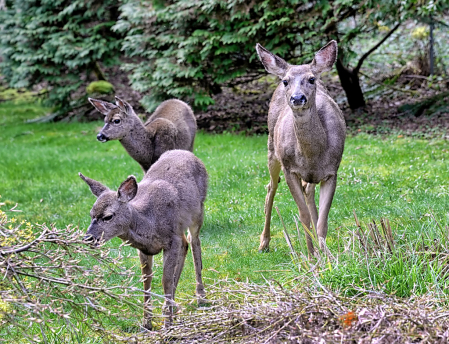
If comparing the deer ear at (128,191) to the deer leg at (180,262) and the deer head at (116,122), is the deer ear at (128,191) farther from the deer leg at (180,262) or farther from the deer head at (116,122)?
the deer head at (116,122)

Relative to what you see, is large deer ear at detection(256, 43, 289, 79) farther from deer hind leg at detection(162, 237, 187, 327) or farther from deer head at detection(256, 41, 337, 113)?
deer hind leg at detection(162, 237, 187, 327)

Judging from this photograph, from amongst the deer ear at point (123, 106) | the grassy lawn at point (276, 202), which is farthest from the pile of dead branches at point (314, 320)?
the deer ear at point (123, 106)

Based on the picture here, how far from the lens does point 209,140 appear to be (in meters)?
14.2

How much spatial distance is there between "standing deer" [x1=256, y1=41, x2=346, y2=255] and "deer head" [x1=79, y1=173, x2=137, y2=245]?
172 centimetres

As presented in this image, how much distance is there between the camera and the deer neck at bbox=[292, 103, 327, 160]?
599 centimetres

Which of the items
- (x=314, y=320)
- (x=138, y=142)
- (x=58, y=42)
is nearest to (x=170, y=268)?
(x=314, y=320)

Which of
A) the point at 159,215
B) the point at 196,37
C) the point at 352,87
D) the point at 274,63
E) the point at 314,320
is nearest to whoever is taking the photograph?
the point at 314,320

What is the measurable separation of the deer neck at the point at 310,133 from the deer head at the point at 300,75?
81mm

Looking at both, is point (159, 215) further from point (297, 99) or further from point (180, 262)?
point (297, 99)

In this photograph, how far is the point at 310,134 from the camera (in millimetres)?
6070

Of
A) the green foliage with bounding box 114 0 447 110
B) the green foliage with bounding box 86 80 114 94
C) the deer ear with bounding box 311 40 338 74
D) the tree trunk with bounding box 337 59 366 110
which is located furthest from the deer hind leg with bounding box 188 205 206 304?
the green foliage with bounding box 86 80 114 94

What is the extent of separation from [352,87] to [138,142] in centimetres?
801

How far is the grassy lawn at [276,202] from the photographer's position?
15.4 feet

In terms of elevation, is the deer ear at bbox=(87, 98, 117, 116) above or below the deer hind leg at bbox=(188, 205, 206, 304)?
above
